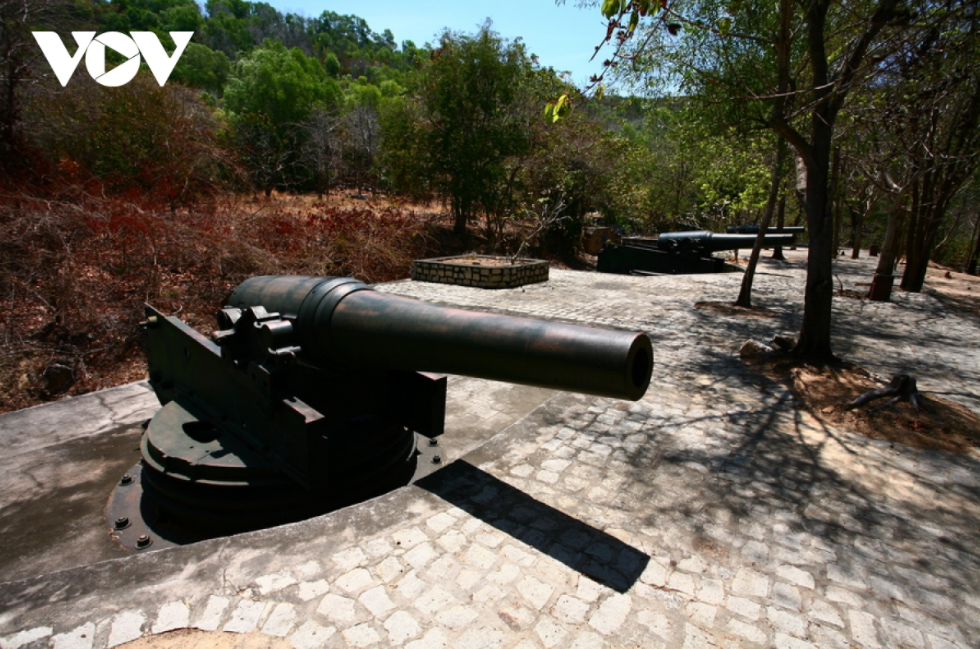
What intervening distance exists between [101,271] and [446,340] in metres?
8.04

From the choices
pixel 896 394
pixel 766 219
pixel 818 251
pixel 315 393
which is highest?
pixel 766 219

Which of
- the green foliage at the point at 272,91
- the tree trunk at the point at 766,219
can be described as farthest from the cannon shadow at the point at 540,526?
the green foliage at the point at 272,91

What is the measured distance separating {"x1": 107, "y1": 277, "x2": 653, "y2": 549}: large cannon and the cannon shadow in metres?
0.40

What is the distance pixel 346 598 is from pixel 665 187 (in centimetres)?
2878

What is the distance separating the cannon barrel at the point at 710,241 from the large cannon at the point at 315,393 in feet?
46.8

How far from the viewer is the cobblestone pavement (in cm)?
216

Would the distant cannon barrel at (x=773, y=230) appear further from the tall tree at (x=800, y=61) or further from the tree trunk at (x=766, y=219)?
the tall tree at (x=800, y=61)

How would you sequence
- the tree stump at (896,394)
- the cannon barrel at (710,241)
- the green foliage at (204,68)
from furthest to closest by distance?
1. the green foliage at (204,68)
2. the cannon barrel at (710,241)
3. the tree stump at (896,394)

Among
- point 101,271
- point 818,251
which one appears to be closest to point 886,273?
point 818,251

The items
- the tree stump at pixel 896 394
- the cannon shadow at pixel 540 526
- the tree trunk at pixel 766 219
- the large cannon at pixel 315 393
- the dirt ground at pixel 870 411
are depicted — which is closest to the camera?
the large cannon at pixel 315 393

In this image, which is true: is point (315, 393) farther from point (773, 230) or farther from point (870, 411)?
point (773, 230)

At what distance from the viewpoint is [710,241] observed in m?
15.7

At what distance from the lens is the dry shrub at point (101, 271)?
6648 mm

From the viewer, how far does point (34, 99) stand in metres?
10.8
